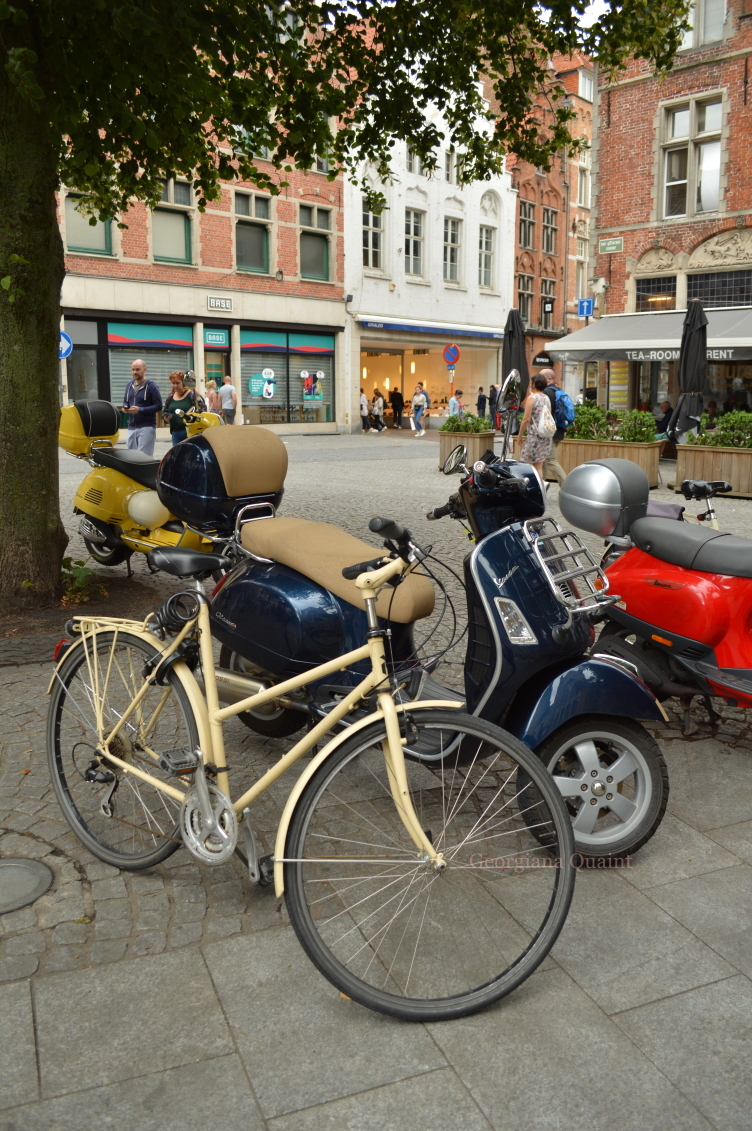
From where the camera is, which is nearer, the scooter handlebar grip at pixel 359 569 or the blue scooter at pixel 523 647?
the scooter handlebar grip at pixel 359 569

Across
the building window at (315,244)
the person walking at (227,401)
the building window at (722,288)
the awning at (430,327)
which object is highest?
the building window at (315,244)

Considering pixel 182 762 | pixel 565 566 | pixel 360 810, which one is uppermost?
pixel 565 566

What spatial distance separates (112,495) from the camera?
746 centimetres

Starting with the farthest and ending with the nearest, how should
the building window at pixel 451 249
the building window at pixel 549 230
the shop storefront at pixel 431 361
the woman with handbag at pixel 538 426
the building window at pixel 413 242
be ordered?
the building window at pixel 549 230 < the building window at pixel 451 249 < the shop storefront at pixel 431 361 < the building window at pixel 413 242 < the woman with handbag at pixel 538 426

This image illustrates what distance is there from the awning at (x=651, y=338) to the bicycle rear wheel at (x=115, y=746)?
66.8ft

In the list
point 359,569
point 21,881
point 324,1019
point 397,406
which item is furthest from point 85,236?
point 324,1019

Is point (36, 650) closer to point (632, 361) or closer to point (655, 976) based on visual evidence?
point (655, 976)

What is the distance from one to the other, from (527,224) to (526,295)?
3.37m

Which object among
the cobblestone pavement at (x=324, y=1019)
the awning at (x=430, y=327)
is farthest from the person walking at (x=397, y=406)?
the cobblestone pavement at (x=324, y=1019)

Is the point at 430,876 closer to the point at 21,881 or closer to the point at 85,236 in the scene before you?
the point at 21,881

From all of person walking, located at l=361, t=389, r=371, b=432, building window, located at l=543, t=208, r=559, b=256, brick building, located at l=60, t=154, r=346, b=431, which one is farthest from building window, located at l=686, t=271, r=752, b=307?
building window, located at l=543, t=208, r=559, b=256

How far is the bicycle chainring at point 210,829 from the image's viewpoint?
2582 mm

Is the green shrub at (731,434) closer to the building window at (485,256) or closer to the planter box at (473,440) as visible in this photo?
the planter box at (473,440)

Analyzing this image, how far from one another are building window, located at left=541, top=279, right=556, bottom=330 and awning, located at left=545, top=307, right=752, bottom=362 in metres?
23.2
